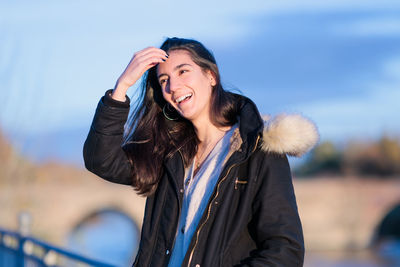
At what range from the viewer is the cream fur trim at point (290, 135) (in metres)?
1.73

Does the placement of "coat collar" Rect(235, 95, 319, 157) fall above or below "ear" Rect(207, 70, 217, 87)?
below

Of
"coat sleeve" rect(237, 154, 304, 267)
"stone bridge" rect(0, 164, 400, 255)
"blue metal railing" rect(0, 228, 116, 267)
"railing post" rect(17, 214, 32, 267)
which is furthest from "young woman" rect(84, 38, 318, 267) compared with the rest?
"stone bridge" rect(0, 164, 400, 255)

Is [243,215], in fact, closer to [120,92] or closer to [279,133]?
[279,133]

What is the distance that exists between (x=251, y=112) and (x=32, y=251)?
11.0 feet

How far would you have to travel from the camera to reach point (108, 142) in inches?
78.5

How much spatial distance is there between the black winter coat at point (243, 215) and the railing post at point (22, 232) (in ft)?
10.5

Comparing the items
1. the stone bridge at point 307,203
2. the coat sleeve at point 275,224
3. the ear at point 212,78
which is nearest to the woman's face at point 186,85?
the ear at point 212,78

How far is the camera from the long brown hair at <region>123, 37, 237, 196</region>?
6.68 feet

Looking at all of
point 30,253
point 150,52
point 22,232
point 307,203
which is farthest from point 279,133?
point 307,203

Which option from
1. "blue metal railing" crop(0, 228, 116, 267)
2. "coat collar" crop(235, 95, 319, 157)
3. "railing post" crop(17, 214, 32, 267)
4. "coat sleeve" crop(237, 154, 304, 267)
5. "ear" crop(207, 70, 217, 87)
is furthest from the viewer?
"railing post" crop(17, 214, 32, 267)

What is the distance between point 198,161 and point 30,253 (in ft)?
10.0

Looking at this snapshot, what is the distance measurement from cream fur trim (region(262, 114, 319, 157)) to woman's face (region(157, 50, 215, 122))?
26 cm

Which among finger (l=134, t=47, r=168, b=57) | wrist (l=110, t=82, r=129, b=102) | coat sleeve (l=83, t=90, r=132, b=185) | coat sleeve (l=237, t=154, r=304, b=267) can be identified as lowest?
coat sleeve (l=237, t=154, r=304, b=267)

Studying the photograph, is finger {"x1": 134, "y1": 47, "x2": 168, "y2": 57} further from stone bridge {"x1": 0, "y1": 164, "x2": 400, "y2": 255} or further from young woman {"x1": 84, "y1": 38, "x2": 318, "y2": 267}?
stone bridge {"x1": 0, "y1": 164, "x2": 400, "y2": 255}
